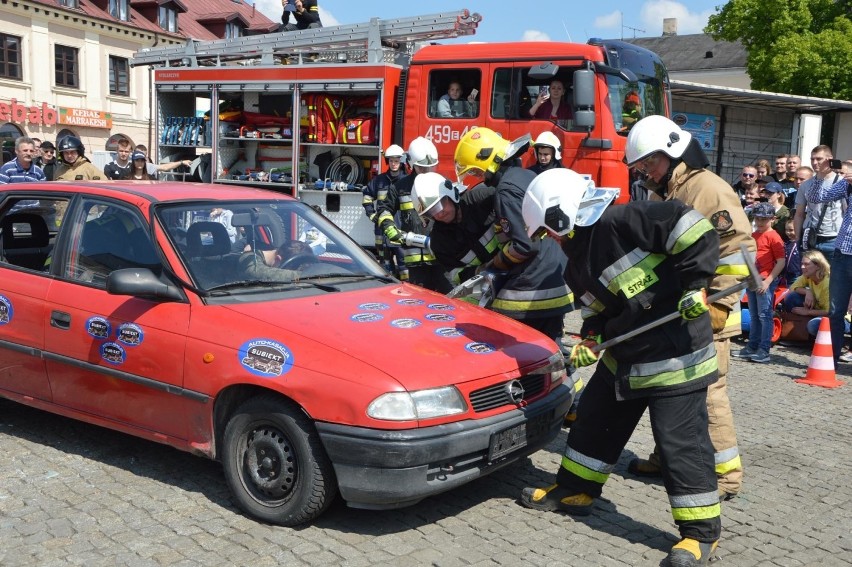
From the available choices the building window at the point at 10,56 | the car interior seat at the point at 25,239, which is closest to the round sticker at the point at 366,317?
the car interior seat at the point at 25,239

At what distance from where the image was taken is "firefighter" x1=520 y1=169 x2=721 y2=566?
12.2 ft

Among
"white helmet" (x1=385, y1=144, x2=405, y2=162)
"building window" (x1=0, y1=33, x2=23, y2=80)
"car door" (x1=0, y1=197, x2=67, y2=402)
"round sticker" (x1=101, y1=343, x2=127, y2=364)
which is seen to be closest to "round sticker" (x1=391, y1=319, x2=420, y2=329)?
"round sticker" (x1=101, y1=343, x2=127, y2=364)

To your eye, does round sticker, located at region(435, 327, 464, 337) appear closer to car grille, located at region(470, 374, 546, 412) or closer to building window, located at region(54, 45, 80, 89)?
car grille, located at region(470, 374, 546, 412)

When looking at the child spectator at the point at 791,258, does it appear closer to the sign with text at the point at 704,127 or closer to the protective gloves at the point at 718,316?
the protective gloves at the point at 718,316

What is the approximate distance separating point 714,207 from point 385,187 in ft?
19.3

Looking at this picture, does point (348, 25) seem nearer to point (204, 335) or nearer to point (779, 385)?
point (779, 385)

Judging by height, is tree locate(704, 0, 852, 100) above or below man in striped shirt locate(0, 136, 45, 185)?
above

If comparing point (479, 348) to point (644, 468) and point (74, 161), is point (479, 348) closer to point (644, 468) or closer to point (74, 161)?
point (644, 468)

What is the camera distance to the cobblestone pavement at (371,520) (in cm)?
387

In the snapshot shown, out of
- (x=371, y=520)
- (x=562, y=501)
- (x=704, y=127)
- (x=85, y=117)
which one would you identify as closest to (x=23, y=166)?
(x=371, y=520)

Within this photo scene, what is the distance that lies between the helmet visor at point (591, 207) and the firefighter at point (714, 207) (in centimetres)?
32

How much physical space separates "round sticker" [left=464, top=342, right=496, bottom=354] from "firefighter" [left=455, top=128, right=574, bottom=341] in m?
1.09

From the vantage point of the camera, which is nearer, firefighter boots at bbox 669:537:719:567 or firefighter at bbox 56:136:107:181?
firefighter boots at bbox 669:537:719:567

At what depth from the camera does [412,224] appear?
8648 mm
